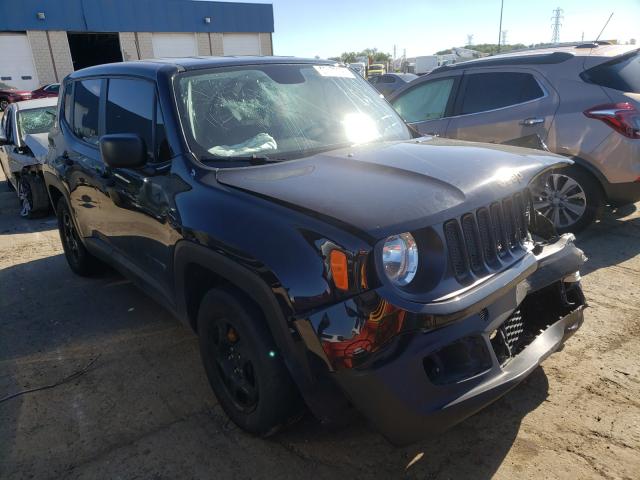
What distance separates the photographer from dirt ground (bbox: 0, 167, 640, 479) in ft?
7.66

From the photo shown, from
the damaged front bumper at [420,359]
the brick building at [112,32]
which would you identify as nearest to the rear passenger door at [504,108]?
the damaged front bumper at [420,359]

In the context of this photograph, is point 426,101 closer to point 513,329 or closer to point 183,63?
point 183,63

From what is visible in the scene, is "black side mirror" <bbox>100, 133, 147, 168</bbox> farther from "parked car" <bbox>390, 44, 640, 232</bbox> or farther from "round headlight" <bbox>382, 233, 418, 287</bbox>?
"parked car" <bbox>390, 44, 640, 232</bbox>

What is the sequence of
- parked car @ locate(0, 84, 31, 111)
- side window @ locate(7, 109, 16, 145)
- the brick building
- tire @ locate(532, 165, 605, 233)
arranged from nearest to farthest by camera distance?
tire @ locate(532, 165, 605, 233)
side window @ locate(7, 109, 16, 145)
parked car @ locate(0, 84, 31, 111)
the brick building

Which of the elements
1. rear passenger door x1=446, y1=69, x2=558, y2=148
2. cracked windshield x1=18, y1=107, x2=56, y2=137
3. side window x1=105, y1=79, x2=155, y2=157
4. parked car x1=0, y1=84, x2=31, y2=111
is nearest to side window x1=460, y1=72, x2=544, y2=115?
rear passenger door x1=446, y1=69, x2=558, y2=148

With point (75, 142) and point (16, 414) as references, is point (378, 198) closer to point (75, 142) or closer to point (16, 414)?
point (16, 414)

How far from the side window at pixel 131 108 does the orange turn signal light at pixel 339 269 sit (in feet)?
5.27

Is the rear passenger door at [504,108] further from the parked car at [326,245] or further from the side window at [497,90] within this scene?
the parked car at [326,245]

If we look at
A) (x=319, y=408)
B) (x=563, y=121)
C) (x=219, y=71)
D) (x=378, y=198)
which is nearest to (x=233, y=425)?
(x=319, y=408)

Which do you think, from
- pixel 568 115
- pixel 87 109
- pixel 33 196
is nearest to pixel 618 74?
pixel 568 115

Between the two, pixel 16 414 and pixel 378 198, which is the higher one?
pixel 378 198

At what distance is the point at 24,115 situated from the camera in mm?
7879

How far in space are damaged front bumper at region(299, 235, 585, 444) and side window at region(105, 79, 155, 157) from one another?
5.87 feet

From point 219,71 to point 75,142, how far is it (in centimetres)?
178
